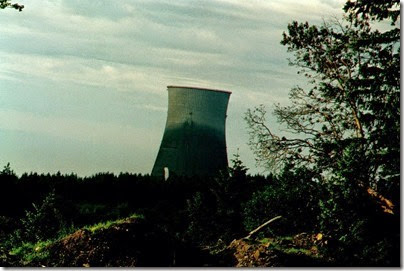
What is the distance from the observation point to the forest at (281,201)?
8.88 meters

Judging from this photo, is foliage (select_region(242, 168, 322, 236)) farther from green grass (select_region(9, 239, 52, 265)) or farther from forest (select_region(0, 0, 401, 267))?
green grass (select_region(9, 239, 52, 265))

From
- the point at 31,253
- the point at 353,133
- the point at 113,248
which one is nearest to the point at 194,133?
the point at 353,133

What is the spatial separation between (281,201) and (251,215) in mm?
699

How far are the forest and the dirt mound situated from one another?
0.02 meters

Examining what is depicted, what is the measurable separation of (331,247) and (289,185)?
411cm

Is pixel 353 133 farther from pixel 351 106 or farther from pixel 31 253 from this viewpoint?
pixel 31 253

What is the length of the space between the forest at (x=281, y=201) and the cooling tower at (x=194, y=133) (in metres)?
0.67

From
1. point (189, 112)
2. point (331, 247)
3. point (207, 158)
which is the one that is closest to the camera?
point (331, 247)

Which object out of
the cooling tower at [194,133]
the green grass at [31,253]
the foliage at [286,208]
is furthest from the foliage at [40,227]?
the cooling tower at [194,133]

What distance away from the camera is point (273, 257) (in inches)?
340

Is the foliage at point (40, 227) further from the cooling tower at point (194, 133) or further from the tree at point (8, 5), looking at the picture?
the cooling tower at point (194, 133)

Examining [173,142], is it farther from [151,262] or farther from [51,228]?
[151,262]

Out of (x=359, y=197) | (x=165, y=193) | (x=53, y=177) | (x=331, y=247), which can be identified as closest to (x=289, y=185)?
(x=359, y=197)

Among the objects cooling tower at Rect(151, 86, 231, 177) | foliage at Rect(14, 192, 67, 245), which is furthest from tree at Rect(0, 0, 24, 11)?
cooling tower at Rect(151, 86, 231, 177)
